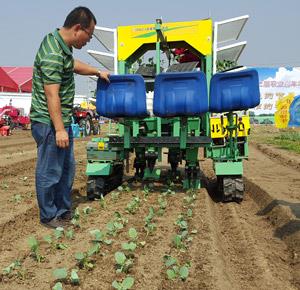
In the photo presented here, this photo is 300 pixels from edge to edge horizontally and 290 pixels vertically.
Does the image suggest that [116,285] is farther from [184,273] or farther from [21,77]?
[21,77]

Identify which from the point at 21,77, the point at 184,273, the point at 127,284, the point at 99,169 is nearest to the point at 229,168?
the point at 99,169

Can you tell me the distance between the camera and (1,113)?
22719 mm

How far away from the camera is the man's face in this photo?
4.12 metres

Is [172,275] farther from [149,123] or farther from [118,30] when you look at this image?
[118,30]

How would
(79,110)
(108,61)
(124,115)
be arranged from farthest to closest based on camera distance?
(79,110), (108,61), (124,115)

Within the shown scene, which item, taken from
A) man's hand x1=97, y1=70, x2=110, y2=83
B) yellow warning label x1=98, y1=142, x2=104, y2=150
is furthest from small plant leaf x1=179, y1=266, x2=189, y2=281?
yellow warning label x1=98, y1=142, x2=104, y2=150

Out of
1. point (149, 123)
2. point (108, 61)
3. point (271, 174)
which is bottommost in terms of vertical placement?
point (271, 174)

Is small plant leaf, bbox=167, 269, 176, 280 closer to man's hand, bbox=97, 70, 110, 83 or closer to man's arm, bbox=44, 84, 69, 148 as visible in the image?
man's arm, bbox=44, 84, 69, 148

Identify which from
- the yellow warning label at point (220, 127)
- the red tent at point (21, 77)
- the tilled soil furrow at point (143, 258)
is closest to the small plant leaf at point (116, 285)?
the tilled soil furrow at point (143, 258)

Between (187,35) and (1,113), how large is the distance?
18.0m

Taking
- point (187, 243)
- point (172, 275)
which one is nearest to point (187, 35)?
point (187, 243)

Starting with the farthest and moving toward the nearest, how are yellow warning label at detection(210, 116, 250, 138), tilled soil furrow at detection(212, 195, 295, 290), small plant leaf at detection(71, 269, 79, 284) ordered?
yellow warning label at detection(210, 116, 250, 138), tilled soil furrow at detection(212, 195, 295, 290), small plant leaf at detection(71, 269, 79, 284)

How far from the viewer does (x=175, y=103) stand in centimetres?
527

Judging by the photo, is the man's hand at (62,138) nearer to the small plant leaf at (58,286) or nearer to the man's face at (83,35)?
the man's face at (83,35)
